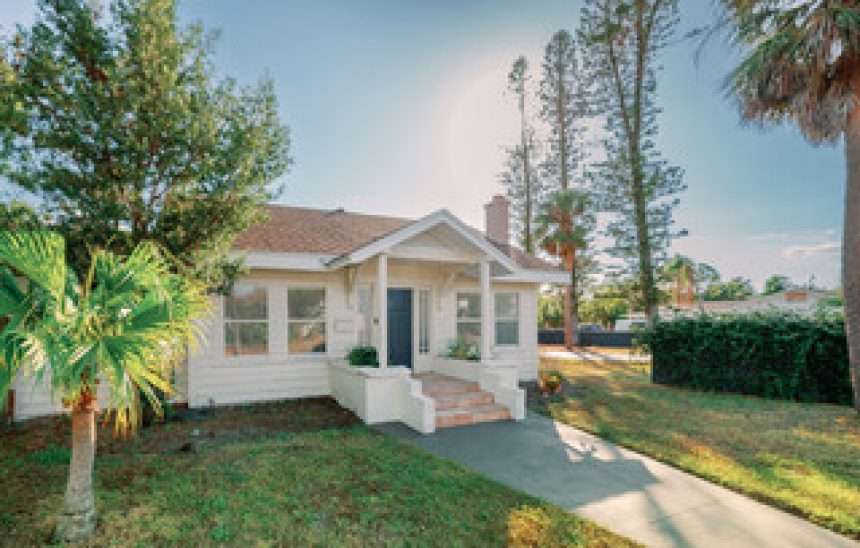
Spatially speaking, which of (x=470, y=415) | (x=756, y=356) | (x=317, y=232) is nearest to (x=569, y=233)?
(x=756, y=356)

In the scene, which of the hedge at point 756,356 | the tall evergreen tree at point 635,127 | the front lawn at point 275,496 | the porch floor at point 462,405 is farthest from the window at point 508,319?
the tall evergreen tree at point 635,127

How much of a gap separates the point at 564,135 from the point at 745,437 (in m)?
17.5

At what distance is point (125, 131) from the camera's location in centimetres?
523

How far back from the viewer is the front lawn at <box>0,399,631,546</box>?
322 centimetres

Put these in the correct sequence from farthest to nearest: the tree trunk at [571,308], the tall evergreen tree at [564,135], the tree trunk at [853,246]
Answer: the tree trunk at [571,308]
the tall evergreen tree at [564,135]
the tree trunk at [853,246]

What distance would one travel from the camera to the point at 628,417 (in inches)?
284

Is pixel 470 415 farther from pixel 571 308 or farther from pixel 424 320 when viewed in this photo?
pixel 571 308

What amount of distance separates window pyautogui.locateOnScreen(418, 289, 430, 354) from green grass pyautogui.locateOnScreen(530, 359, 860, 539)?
8.93ft

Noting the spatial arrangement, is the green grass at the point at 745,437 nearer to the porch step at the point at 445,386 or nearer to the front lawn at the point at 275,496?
the porch step at the point at 445,386

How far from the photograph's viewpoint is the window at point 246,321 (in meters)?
7.75

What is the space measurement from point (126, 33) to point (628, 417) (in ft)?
31.7

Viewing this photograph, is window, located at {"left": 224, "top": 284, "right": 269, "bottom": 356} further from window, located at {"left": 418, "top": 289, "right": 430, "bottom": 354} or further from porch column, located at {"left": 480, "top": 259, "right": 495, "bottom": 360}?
porch column, located at {"left": 480, "top": 259, "right": 495, "bottom": 360}

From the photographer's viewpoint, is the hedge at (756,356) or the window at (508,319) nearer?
the hedge at (756,356)

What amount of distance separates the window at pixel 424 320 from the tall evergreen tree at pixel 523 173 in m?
13.8
